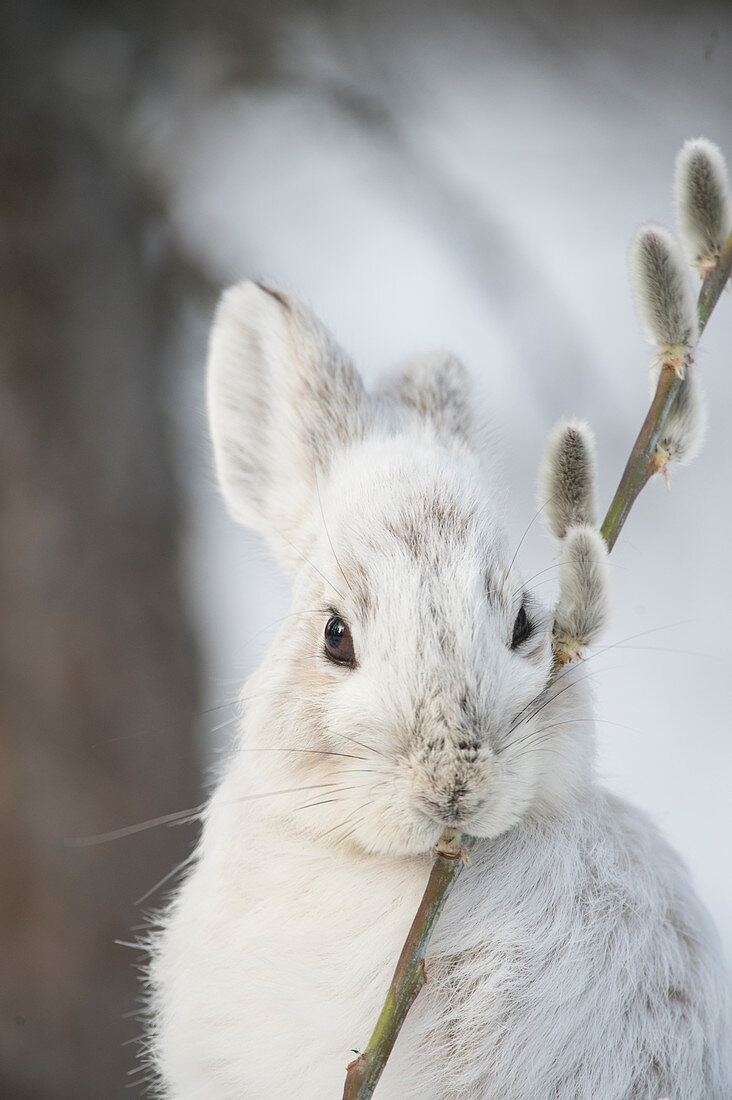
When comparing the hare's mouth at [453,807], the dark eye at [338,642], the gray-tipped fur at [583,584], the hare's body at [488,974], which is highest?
the gray-tipped fur at [583,584]

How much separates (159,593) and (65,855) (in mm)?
242

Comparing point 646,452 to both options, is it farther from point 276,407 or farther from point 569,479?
point 276,407

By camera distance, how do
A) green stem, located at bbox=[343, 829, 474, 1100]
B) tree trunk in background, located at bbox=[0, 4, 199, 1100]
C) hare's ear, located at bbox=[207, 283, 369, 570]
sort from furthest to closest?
tree trunk in background, located at bbox=[0, 4, 199, 1100] → hare's ear, located at bbox=[207, 283, 369, 570] → green stem, located at bbox=[343, 829, 474, 1100]

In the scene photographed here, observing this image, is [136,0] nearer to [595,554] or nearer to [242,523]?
[242,523]

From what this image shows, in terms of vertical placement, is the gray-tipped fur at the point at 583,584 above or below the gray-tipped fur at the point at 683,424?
below

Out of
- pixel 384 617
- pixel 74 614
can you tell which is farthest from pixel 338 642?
pixel 74 614

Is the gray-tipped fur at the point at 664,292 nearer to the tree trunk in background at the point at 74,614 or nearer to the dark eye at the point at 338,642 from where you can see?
the dark eye at the point at 338,642

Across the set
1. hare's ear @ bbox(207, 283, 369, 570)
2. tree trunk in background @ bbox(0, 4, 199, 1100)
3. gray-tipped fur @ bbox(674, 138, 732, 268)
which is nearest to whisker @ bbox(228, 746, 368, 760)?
hare's ear @ bbox(207, 283, 369, 570)

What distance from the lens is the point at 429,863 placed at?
0.36m

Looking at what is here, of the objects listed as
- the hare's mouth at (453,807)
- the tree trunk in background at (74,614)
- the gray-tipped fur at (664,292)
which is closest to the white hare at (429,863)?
the hare's mouth at (453,807)

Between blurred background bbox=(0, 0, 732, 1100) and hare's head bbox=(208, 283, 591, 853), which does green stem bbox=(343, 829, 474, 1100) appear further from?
blurred background bbox=(0, 0, 732, 1100)

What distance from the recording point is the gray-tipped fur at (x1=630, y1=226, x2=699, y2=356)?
0.31 meters

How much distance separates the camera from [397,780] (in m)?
0.31

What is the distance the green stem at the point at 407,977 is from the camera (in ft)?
0.93
